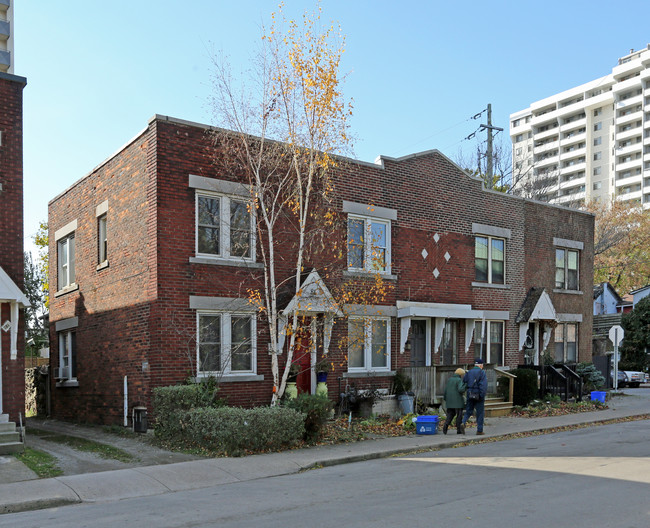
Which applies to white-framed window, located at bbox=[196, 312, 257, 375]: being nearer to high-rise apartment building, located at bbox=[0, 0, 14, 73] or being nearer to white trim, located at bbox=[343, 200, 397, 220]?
white trim, located at bbox=[343, 200, 397, 220]

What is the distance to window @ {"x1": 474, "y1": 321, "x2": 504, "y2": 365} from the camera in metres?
22.2

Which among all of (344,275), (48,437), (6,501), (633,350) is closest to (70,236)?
(48,437)

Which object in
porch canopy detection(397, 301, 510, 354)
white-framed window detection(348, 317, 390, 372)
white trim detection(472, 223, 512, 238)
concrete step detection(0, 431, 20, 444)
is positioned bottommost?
concrete step detection(0, 431, 20, 444)

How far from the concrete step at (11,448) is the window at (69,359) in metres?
7.25

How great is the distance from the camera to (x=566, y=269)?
2578 cm

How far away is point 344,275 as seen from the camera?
18469 millimetres

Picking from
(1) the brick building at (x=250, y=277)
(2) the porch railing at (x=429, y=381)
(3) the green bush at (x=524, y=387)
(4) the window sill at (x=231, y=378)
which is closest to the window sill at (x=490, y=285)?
(1) the brick building at (x=250, y=277)

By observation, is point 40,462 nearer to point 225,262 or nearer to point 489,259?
point 225,262

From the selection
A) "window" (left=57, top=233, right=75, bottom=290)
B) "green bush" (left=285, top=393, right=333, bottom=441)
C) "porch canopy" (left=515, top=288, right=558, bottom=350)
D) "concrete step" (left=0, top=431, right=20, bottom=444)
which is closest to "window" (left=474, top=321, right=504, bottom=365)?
"porch canopy" (left=515, top=288, right=558, bottom=350)

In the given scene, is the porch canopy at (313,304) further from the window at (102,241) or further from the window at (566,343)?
the window at (566,343)

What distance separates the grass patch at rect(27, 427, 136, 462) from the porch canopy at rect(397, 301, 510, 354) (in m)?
9.03

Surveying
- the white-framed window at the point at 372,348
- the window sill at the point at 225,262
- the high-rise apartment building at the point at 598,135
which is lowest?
the white-framed window at the point at 372,348

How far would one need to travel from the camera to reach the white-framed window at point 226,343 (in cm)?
1603

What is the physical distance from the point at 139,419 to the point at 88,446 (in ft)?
4.76
